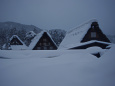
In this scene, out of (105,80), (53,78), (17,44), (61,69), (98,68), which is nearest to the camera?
(105,80)

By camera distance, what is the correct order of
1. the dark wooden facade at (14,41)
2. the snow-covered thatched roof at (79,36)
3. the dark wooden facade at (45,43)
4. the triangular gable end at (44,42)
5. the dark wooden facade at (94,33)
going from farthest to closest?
the dark wooden facade at (14,41) < the dark wooden facade at (45,43) < the triangular gable end at (44,42) < the dark wooden facade at (94,33) < the snow-covered thatched roof at (79,36)

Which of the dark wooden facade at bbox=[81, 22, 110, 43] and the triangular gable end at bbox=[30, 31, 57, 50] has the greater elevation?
the dark wooden facade at bbox=[81, 22, 110, 43]

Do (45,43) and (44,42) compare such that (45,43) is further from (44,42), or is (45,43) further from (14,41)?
(14,41)

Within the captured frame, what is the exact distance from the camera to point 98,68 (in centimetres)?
145

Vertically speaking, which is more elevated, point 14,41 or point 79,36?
point 79,36

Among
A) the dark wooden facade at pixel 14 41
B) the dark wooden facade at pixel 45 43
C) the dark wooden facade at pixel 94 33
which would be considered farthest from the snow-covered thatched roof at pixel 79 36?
the dark wooden facade at pixel 14 41

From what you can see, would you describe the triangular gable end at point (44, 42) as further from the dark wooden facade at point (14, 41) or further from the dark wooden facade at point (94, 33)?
the dark wooden facade at point (94, 33)

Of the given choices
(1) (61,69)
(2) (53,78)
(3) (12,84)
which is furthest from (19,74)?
(1) (61,69)

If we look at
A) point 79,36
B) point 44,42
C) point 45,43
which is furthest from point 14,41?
point 79,36

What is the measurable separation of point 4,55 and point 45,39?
543 inches

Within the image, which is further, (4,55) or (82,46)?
(82,46)

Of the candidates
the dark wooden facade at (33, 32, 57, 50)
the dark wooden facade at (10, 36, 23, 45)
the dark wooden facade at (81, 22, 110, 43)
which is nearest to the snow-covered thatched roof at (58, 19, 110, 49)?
the dark wooden facade at (81, 22, 110, 43)

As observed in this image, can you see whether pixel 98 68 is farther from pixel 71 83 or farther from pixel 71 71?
pixel 71 83

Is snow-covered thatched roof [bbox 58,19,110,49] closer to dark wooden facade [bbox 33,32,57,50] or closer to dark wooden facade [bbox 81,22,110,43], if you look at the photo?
dark wooden facade [bbox 81,22,110,43]
